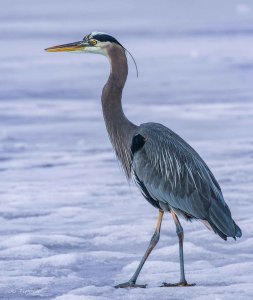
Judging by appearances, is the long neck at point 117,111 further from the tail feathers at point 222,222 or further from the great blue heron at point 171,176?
the tail feathers at point 222,222

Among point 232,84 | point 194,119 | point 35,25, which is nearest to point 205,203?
point 194,119

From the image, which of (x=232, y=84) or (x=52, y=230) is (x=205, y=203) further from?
(x=232, y=84)

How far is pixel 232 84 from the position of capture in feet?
45.5

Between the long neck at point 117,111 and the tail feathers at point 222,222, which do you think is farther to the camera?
the long neck at point 117,111

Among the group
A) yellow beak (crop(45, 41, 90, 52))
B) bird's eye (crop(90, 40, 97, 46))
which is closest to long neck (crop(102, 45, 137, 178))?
bird's eye (crop(90, 40, 97, 46))

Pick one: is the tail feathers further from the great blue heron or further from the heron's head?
the heron's head

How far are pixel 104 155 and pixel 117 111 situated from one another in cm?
361

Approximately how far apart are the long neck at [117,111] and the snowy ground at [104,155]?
61cm

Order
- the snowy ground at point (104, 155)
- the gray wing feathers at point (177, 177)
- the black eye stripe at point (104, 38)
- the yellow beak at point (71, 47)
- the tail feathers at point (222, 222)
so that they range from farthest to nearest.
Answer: the yellow beak at point (71, 47)
the black eye stripe at point (104, 38)
the snowy ground at point (104, 155)
the gray wing feathers at point (177, 177)
the tail feathers at point (222, 222)

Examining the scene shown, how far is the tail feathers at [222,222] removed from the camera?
5172 mm

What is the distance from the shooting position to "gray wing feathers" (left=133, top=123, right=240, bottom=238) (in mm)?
5289

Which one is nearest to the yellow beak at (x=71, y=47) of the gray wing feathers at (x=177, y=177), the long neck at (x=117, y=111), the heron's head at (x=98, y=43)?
the heron's head at (x=98, y=43)

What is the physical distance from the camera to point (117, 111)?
18.8 ft

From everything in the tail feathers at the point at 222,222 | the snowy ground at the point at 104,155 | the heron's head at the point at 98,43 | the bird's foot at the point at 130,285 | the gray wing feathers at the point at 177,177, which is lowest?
the snowy ground at the point at 104,155
